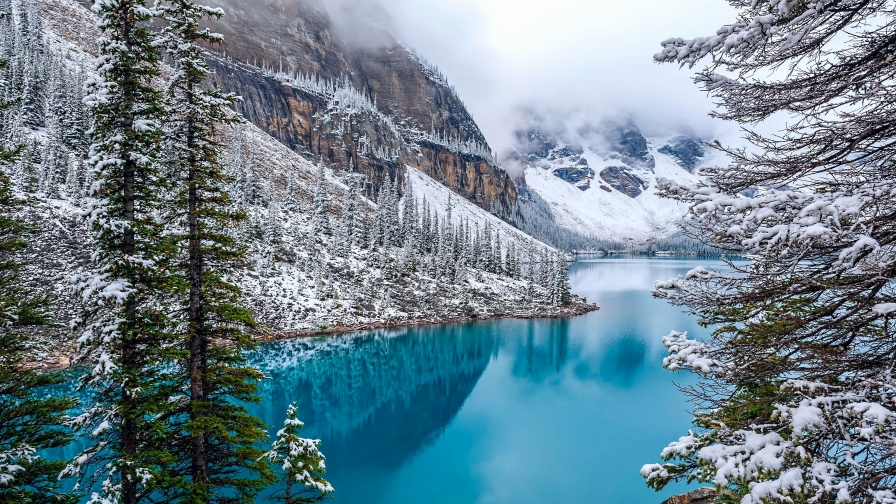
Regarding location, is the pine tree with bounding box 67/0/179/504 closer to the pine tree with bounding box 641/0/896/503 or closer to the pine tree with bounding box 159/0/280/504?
the pine tree with bounding box 159/0/280/504

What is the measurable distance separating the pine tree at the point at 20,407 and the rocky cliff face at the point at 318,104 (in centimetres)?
11177

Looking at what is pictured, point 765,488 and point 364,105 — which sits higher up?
point 364,105

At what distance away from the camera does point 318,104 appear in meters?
140

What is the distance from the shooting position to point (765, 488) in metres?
3.45

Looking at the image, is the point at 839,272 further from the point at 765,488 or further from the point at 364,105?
the point at 364,105

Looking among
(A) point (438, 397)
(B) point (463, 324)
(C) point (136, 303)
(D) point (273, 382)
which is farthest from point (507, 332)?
(C) point (136, 303)

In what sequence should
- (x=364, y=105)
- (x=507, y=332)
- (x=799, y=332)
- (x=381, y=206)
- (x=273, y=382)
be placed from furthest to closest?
(x=364, y=105), (x=381, y=206), (x=507, y=332), (x=273, y=382), (x=799, y=332)

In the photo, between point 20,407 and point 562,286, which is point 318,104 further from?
point 20,407

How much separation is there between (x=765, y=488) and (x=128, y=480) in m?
10.5

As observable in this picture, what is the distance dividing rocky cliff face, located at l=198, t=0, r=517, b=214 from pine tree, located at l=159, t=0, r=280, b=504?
110 m

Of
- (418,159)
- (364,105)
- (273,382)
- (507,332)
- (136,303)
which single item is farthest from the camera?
(418,159)

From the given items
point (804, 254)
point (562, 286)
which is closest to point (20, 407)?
point (804, 254)

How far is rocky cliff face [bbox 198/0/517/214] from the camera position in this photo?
129 m

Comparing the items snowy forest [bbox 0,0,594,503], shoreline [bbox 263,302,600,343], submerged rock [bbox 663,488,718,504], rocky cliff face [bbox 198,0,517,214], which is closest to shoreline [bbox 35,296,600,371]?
shoreline [bbox 263,302,600,343]
